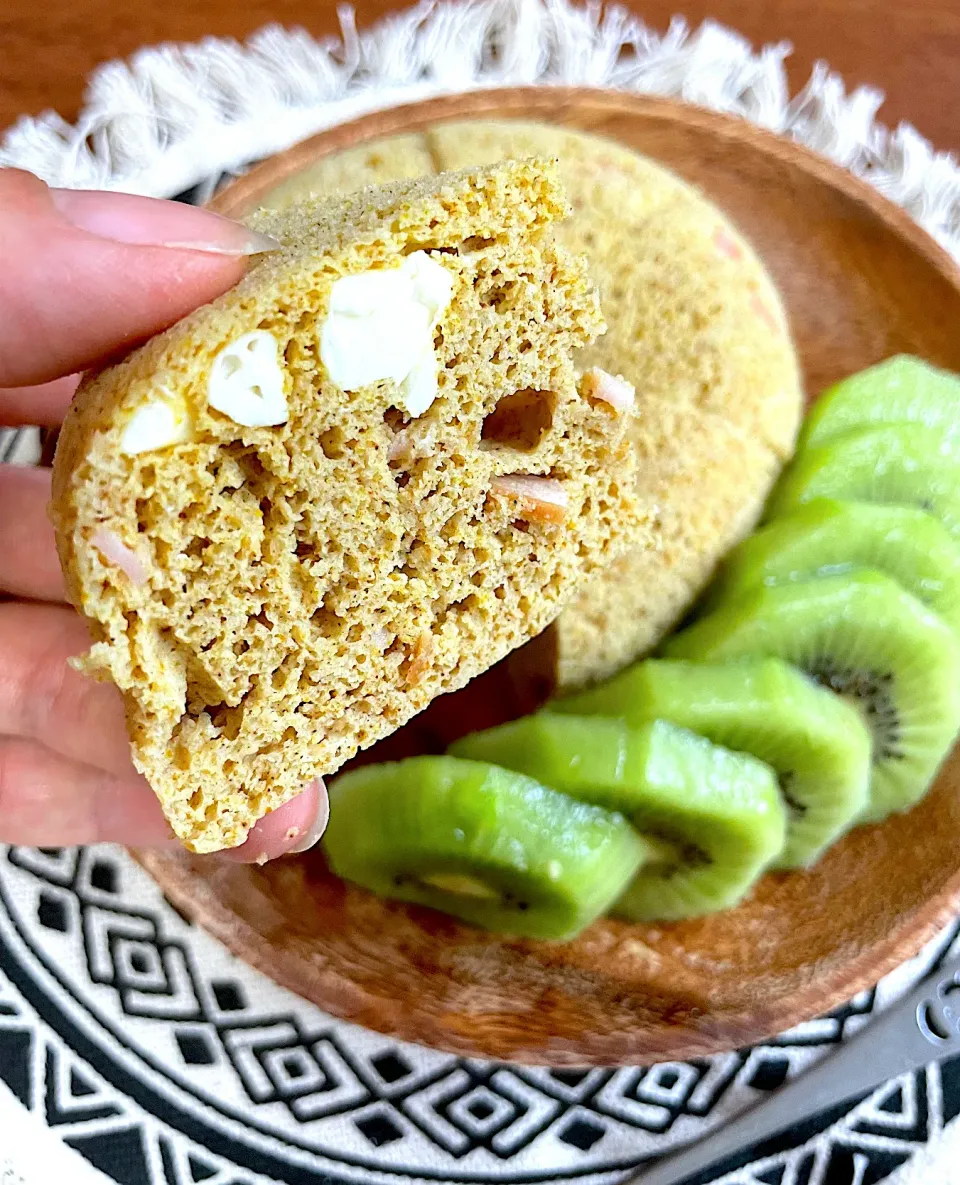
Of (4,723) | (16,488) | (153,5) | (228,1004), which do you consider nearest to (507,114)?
(153,5)

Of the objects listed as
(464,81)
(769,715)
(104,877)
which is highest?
(464,81)

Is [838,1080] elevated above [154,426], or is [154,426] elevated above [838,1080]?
[154,426]

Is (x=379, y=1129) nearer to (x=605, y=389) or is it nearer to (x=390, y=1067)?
(x=390, y=1067)

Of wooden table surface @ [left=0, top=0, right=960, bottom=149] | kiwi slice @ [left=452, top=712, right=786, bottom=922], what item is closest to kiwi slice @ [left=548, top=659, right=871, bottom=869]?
kiwi slice @ [left=452, top=712, right=786, bottom=922]

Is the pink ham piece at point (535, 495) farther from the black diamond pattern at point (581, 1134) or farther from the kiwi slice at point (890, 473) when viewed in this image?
the black diamond pattern at point (581, 1134)

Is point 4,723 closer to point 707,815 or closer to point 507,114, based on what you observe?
point 707,815

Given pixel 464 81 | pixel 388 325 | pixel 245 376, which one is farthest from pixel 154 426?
pixel 464 81

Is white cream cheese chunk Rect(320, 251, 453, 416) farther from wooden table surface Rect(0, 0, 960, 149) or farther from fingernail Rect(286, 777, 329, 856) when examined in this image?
wooden table surface Rect(0, 0, 960, 149)
